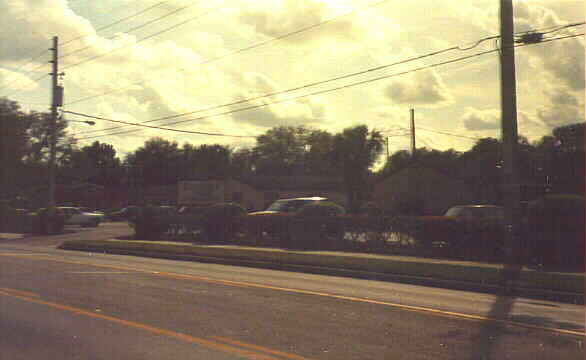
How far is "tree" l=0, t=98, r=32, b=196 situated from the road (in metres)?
42.9

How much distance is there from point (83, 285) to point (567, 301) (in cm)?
1019

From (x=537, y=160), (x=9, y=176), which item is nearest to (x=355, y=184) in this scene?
(x=537, y=160)

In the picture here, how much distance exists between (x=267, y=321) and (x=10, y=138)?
50705 millimetres

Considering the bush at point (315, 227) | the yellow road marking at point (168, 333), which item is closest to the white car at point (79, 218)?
the bush at point (315, 227)

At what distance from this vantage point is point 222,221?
1192 inches

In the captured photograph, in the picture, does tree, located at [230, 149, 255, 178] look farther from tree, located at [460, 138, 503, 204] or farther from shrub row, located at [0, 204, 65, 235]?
shrub row, located at [0, 204, 65, 235]

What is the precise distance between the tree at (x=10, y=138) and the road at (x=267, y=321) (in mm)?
42890

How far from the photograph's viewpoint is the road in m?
7.04

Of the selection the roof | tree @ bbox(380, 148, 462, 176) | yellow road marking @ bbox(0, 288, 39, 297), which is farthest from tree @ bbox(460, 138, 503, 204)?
yellow road marking @ bbox(0, 288, 39, 297)

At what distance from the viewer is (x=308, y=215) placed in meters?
25.7

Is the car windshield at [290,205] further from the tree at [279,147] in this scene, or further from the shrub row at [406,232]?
the tree at [279,147]

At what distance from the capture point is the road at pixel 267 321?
704cm

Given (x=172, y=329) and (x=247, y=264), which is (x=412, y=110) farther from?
(x=172, y=329)

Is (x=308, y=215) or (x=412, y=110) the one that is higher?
(x=412, y=110)
